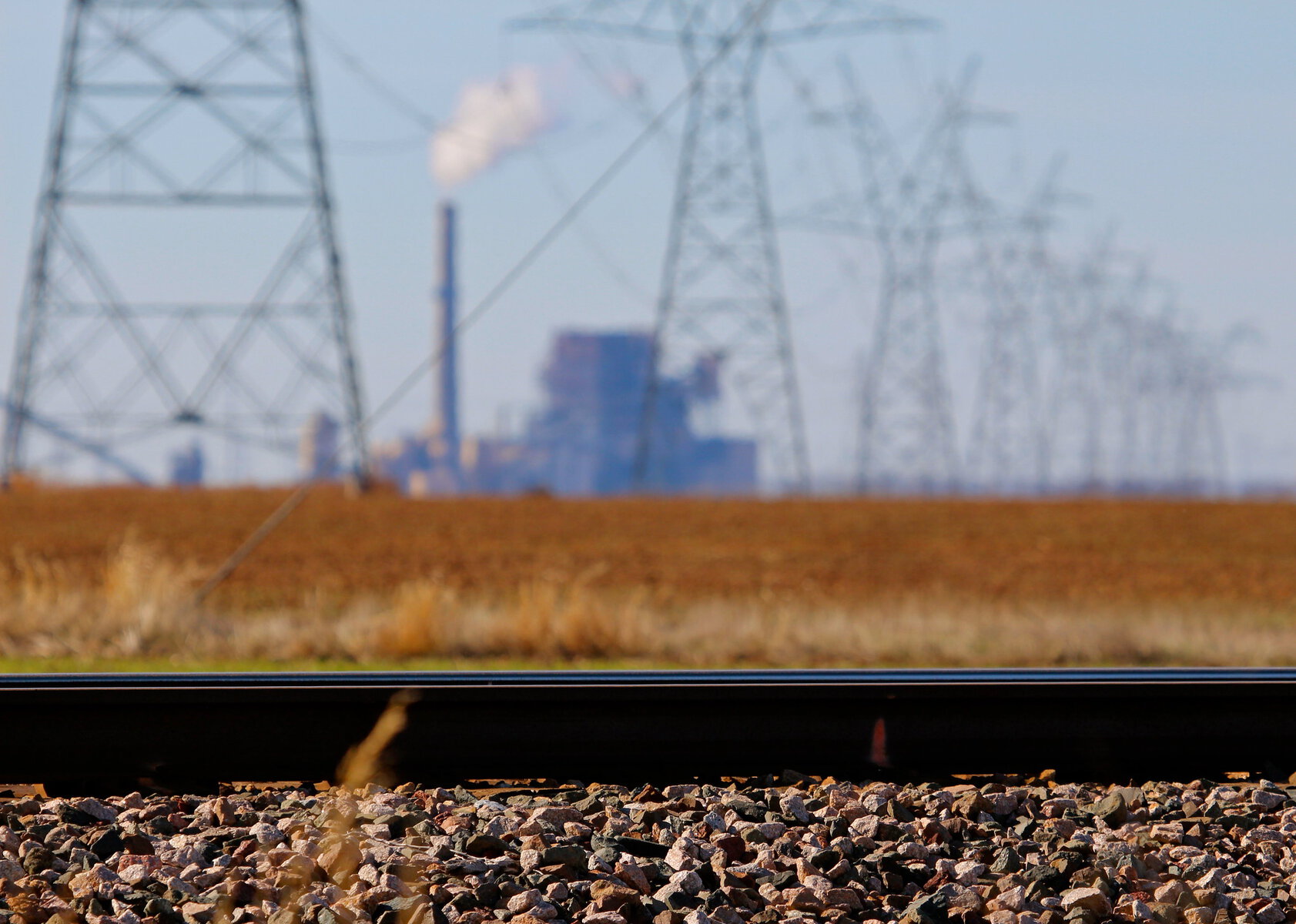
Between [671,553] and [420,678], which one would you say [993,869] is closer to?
[420,678]

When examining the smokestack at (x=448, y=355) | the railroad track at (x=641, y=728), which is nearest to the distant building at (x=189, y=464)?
the smokestack at (x=448, y=355)

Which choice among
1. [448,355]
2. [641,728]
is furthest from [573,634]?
[448,355]

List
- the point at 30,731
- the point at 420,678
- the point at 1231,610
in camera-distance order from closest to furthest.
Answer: the point at 30,731 → the point at 420,678 → the point at 1231,610

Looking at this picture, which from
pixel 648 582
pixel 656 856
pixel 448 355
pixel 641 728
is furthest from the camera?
pixel 448 355

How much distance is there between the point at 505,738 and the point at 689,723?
0.70 meters

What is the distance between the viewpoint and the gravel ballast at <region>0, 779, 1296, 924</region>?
433 centimetres

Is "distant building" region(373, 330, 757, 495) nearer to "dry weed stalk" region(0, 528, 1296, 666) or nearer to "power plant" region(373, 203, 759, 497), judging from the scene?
"power plant" region(373, 203, 759, 497)

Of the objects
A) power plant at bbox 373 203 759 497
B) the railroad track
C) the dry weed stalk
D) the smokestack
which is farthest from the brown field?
power plant at bbox 373 203 759 497

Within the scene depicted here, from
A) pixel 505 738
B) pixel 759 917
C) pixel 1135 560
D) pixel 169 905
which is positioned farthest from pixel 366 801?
pixel 1135 560

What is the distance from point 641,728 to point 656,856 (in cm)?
117

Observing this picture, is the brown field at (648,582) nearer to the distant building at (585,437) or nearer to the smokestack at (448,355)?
the smokestack at (448,355)

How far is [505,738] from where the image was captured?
5918 millimetres

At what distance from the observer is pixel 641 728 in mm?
5945

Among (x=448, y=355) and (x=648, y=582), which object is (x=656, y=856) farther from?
(x=448, y=355)
